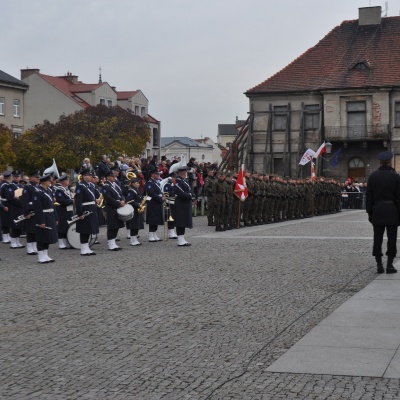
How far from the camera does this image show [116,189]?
814 inches

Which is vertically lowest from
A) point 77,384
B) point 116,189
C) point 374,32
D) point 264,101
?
point 77,384

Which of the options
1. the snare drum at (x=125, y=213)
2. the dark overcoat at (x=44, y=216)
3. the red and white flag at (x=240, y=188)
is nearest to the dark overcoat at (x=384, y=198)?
the dark overcoat at (x=44, y=216)

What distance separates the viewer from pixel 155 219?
22.7 metres

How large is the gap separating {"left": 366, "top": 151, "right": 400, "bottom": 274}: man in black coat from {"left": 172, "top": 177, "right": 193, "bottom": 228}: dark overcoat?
23.1 feet

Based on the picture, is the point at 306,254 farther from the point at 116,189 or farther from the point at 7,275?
the point at 7,275

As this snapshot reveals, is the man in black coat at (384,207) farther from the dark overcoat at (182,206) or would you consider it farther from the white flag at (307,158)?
the white flag at (307,158)

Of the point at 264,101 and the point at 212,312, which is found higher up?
the point at 264,101

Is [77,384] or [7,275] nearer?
[77,384]

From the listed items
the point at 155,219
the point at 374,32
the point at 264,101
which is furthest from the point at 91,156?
the point at 155,219

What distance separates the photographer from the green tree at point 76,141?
6278 centimetres

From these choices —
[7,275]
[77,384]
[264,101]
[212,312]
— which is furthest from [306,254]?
[264,101]

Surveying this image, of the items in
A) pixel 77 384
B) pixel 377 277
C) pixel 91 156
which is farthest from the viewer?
pixel 91 156

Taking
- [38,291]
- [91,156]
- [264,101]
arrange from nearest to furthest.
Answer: [38,291] → [264,101] → [91,156]

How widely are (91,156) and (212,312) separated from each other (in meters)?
53.6
